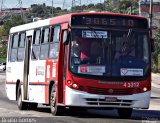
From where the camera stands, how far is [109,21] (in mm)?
19547

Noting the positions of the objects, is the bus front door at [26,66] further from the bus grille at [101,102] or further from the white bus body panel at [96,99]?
the bus grille at [101,102]

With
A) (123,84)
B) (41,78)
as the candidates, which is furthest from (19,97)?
(123,84)

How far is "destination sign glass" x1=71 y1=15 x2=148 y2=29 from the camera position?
63.4 feet

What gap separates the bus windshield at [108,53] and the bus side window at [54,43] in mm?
1090

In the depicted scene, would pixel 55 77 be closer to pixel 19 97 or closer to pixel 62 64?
pixel 62 64

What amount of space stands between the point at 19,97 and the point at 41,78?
11.9ft

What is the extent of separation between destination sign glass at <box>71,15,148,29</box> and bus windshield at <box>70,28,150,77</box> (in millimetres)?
197

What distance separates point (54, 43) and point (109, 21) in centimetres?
195

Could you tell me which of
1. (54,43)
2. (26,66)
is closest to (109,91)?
(54,43)

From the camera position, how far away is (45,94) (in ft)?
68.5

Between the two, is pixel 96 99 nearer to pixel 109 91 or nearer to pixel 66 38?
pixel 109 91

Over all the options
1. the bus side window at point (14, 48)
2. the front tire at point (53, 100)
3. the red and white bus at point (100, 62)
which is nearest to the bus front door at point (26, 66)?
the bus side window at point (14, 48)

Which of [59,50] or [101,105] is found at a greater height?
[59,50]

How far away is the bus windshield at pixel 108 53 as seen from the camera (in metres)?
19.0
